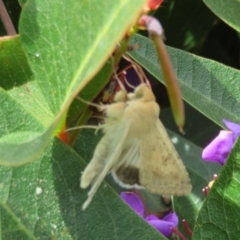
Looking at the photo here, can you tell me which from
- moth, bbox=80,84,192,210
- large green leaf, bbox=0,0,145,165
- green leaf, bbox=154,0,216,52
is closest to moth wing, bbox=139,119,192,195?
moth, bbox=80,84,192,210

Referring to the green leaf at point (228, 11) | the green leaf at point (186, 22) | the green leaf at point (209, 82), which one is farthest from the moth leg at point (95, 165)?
the green leaf at point (186, 22)

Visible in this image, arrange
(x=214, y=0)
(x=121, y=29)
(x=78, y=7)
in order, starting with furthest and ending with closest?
1. (x=214, y=0)
2. (x=78, y=7)
3. (x=121, y=29)

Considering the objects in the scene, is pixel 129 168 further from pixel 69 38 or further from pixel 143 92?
pixel 69 38

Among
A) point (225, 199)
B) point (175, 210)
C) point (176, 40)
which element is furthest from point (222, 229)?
point (176, 40)

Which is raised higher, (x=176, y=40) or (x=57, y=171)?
(x=57, y=171)

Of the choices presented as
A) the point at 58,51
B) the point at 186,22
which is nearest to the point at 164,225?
the point at 58,51

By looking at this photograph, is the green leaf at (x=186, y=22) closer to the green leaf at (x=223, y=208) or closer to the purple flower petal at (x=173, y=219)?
the purple flower petal at (x=173, y=219)

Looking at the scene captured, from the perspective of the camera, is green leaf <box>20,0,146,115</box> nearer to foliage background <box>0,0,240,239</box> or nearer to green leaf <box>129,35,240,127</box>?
foliage background <box>0,0,240,239</box>

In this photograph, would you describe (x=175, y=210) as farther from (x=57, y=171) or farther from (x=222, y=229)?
(x=57, y=171)
